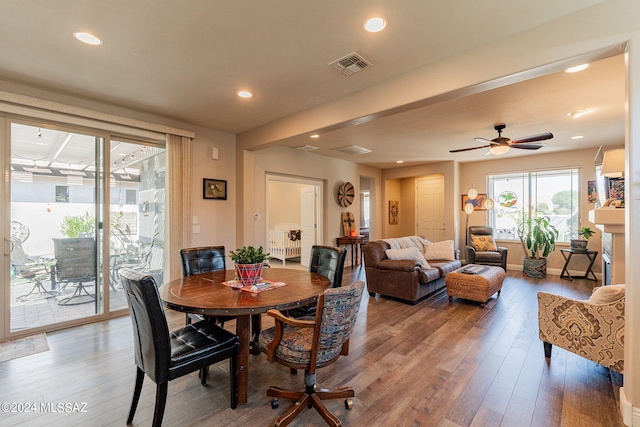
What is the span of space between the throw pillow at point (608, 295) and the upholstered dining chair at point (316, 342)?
2066mm

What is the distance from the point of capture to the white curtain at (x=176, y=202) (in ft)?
13.0

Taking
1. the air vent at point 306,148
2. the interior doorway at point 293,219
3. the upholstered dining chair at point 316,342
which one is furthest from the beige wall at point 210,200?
the upholstered dining chair at point 316,342

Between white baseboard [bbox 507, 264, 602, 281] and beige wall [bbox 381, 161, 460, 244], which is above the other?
beige wall [bbox 381, 161, 460, 244]

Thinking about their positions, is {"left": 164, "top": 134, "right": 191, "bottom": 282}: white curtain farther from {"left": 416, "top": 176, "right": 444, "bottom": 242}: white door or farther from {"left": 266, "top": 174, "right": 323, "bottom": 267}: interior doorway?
{"left": 416, "top": 176, "right": 444, "bottom": 242}: white door

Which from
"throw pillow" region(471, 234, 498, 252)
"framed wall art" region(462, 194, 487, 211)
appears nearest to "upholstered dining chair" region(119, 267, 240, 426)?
"throw pillow" region(471, 234, 498, 252)

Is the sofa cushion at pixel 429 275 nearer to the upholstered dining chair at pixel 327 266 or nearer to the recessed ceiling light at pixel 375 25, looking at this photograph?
the upholstered dining chair at pixel 327 266

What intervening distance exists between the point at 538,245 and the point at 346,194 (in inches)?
167

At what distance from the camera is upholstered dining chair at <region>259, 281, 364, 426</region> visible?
1.63 meters

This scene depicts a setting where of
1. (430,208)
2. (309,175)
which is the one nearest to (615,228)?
(309,175)

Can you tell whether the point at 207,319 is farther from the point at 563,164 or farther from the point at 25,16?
the point at 563,164

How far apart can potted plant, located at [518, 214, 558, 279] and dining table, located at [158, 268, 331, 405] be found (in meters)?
5.55

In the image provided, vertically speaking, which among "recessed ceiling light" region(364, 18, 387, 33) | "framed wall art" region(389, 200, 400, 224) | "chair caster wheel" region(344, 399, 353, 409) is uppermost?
"recessed ceiling light" region(364, 18, 387, 33)

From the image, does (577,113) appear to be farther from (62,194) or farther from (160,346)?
(62,194)

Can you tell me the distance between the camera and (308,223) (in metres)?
6.88
